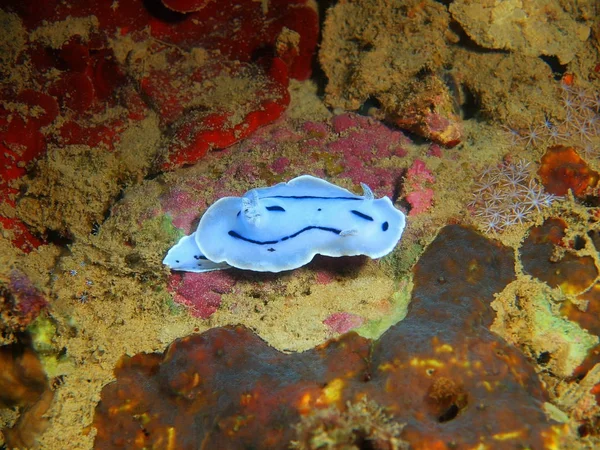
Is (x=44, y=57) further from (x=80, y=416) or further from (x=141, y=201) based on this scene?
(x=80, y=416)

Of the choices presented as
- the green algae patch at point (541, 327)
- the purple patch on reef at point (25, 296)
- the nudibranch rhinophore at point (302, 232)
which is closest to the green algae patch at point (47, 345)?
the purple patch on reef at point (25, 296)

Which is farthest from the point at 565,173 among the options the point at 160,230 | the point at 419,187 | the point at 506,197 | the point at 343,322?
the point at 160,230

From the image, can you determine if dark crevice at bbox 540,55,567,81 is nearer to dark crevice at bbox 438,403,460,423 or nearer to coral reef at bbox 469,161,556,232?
coral reef at bbox 469,161,556,232

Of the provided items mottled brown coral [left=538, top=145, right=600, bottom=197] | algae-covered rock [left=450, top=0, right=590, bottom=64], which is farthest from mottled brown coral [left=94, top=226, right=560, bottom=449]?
algae-covered rock [left=450, top=0, right=590, bottom=64]

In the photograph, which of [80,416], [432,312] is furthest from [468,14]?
[80,416]

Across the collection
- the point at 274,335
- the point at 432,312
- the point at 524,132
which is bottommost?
the point at 274,335

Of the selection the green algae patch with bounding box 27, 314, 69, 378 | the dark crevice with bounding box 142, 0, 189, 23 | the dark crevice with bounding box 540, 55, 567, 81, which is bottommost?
the green algae patch with bounding box 27, 314, 69, 378

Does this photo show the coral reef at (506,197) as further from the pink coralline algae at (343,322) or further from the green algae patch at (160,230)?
the green algae patch at (160,230)
